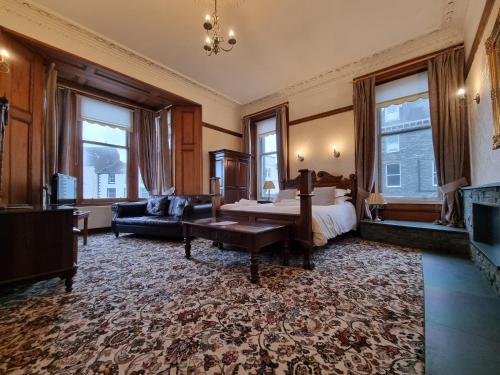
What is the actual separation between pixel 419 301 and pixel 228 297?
1.58 metres

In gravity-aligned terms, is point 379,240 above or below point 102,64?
below

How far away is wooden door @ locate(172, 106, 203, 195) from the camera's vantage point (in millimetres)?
5547

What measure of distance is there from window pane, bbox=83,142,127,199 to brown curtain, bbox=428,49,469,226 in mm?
6647

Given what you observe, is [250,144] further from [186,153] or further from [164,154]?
[164,154]

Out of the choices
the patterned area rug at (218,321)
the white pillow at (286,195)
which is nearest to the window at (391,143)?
the white pillow at (286,195)

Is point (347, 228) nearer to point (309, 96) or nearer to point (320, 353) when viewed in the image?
point (320, 353)

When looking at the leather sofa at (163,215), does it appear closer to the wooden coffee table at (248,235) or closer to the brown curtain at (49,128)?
the wooden coffee table at (248,235)

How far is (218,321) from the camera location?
60.7 inches

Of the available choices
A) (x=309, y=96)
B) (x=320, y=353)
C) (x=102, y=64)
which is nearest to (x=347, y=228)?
(x=320, y=353)

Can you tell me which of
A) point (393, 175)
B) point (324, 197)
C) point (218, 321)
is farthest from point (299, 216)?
point (393, 175)

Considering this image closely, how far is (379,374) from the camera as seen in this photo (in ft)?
3.53

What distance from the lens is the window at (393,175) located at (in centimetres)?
427

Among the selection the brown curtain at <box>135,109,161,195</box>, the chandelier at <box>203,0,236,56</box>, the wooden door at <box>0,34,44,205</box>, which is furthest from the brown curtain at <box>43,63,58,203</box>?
the chandelier at <box>203,0,236,56</box>

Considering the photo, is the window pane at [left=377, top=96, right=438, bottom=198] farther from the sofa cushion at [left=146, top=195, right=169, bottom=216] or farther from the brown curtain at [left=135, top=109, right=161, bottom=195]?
the brown curtain at [left=135, top=109, right=161, bottom=195]
